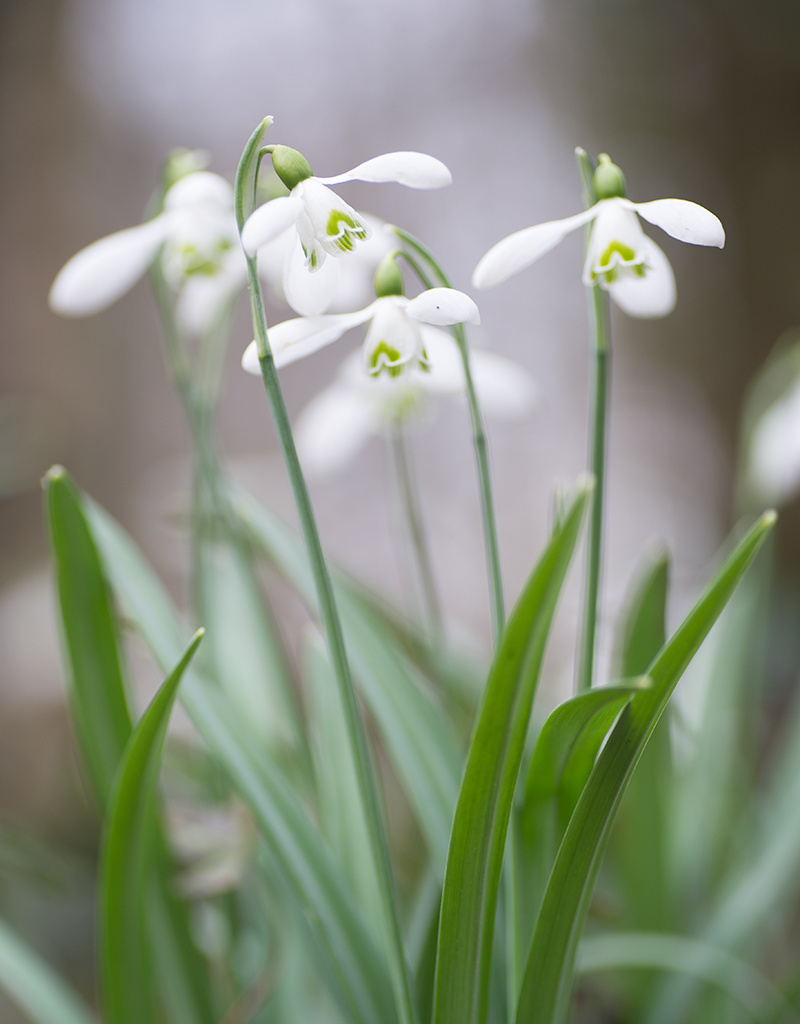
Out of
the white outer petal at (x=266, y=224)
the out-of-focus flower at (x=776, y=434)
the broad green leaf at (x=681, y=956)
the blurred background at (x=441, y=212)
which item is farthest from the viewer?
the blurred background at (x=441, y=212)

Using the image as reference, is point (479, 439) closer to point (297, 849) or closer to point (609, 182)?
A: point (609, 182)

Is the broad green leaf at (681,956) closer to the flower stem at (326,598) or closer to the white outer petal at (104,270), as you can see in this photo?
the flower stem at (326,598)

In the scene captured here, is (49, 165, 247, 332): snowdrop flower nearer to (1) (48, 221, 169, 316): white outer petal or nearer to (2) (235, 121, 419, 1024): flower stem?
(1) (48, 221, 169, 316): white outer petal

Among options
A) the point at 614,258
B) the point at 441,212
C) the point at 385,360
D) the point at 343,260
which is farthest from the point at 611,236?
the point at 441,212

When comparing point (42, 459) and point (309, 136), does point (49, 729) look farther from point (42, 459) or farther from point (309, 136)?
point (309, 136)

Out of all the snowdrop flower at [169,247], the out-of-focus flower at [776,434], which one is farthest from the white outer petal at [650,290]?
the out-of-focus flower at [776,434]

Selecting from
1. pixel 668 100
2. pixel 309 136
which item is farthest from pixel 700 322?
pixel 309 136
